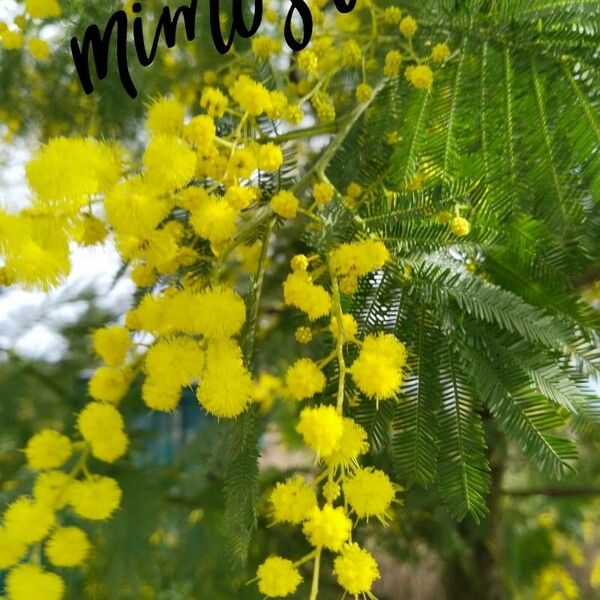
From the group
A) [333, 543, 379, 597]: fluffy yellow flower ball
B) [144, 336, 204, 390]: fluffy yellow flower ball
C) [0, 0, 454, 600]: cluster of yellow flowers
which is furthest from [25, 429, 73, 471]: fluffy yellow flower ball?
[333, 543, 379, 597]: fluffy yellow flower ball

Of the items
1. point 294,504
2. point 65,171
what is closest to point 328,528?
point 294,504

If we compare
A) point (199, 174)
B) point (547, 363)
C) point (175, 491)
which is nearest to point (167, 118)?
point (199, 174)

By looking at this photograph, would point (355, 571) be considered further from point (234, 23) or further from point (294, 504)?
point (234, 23)

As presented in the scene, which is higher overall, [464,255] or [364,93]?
[364,93]

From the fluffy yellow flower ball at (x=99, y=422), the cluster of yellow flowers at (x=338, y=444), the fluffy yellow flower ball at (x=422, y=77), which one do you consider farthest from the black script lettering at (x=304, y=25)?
the fluffy yellow flower ball at (x=99, y=422)

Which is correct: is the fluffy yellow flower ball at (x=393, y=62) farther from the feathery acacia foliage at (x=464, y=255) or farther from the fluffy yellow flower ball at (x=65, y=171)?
the fluffy yellow flower ball at (x=65, y=171)
